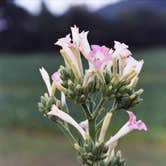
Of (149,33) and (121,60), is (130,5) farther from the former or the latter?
(121,60)

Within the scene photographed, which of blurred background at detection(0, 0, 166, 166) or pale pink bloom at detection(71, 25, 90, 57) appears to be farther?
blurred background at detection(0, 0, 166, 166)

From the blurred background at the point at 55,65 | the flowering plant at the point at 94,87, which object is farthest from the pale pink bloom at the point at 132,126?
the blurred background at the point at 55,65

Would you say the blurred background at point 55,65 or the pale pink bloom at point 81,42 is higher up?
the blurred background at point 55,65

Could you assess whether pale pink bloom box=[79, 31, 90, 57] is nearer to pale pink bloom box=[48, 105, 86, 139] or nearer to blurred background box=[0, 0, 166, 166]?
pale pink bloom box=[48, 105, 86, 139]

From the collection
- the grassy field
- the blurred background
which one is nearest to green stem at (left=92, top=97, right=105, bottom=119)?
the blurred background

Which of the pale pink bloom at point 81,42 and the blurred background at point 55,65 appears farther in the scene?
the blurred background at point 55,65

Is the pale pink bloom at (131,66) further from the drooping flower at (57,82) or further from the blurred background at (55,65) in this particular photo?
the blurred background at (55,65)

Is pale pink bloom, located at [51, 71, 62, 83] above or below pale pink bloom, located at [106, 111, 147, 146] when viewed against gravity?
above
